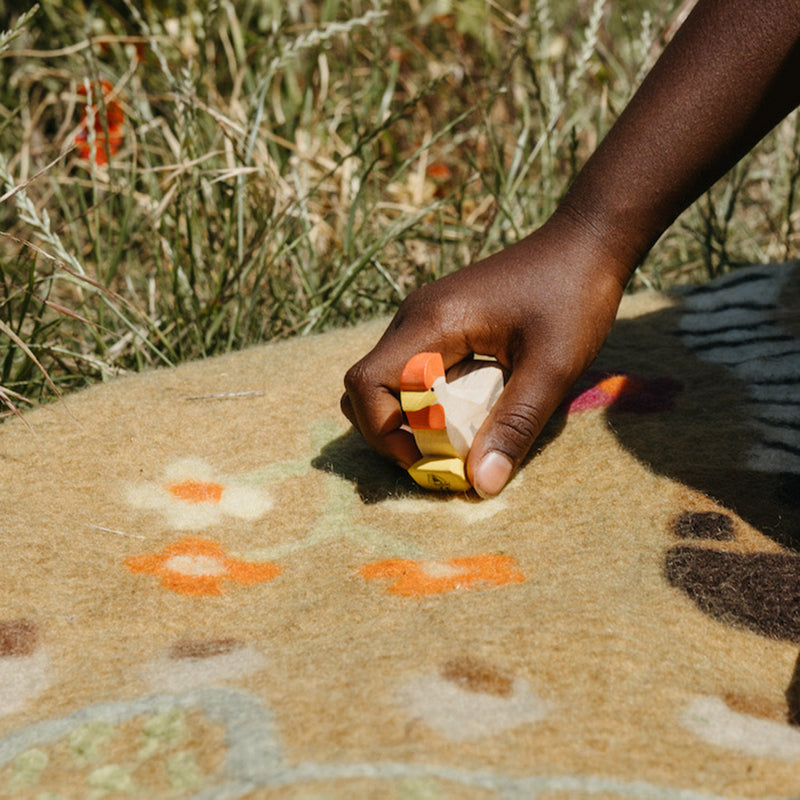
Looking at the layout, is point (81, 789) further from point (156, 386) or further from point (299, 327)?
point (299, 327)

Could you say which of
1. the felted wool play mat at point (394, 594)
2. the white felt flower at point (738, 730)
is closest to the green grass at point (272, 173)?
the felted wool play mat at point (394, 594)

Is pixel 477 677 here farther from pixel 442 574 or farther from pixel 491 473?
pixel 491 473

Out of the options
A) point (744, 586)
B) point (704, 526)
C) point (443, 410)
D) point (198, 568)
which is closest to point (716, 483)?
point (704, 526)

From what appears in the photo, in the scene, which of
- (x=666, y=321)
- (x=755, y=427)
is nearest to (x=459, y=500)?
(x=755, y=427)

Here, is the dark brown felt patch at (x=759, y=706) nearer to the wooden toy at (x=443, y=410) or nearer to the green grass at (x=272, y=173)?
the wooden toy at (x=443, y=410)

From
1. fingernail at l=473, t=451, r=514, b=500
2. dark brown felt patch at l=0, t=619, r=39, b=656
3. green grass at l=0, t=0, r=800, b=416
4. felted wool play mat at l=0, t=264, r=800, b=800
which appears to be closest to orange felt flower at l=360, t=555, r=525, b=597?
felted wool play mat at l=0, t=264, r=800, b=800

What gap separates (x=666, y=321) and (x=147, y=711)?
122 centimetres

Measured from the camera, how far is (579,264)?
1.21 meters

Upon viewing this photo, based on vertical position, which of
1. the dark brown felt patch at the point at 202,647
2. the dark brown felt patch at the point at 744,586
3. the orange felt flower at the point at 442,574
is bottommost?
the dark brown felt patch at the point at 202,647

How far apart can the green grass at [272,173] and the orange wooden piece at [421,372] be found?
0.56m

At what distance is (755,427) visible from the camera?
4.26 ft

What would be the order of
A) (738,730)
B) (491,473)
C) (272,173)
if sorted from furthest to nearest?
(272,173) < (491,473) < (738,730)

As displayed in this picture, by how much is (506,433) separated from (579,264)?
0.24 meters

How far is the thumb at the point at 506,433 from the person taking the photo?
1170 millimetres
